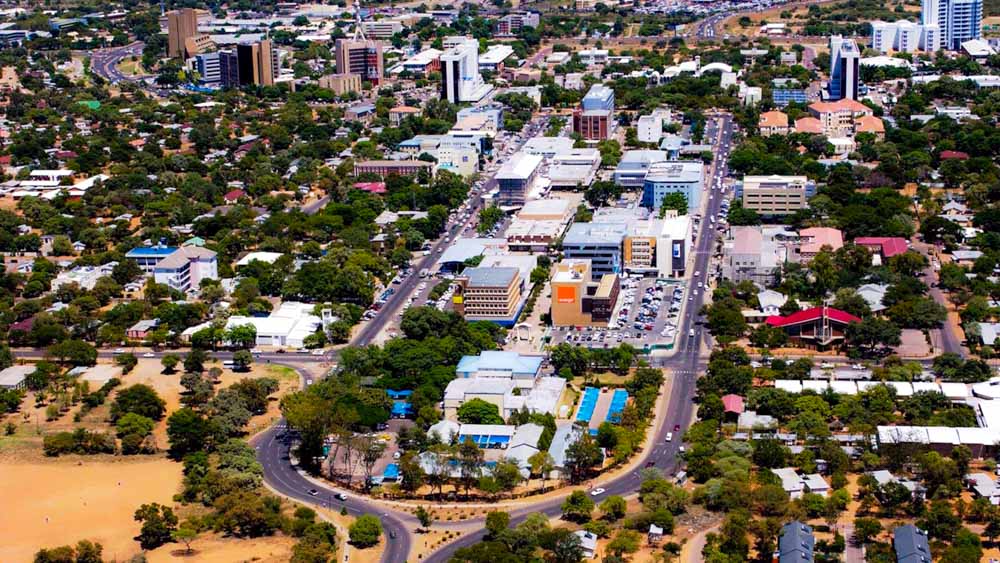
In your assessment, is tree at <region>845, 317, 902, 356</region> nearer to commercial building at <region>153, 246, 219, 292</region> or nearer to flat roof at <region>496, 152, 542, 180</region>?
flat roof at <region>496, 152, 542, 180</region>

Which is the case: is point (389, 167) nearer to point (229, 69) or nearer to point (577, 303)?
point (577, 303)

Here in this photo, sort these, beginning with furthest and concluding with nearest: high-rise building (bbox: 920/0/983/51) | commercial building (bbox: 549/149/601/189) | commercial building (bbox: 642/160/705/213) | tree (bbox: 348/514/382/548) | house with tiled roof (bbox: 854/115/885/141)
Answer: high-rise building (bbox: 920/0/983/51), house with tiled roof (bbox: 854/115/885/141), commercial building (bbox: 549/149/601/189), commercial building (bbox: 642/160/705/213), tree (bbox: 348/514/382/548)

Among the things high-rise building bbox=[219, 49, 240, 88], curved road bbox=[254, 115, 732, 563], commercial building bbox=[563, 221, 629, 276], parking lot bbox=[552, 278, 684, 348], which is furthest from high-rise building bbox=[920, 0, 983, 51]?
parking lot bbox=[552, 278, 684, 348]

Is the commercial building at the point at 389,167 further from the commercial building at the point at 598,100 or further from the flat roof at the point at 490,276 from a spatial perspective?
the flat roof at the point at 490,276

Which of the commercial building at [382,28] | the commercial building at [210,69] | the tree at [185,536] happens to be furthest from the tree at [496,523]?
the commercial building at [382,28]

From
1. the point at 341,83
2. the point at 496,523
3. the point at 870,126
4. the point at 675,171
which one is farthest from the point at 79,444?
the point at 341,83
